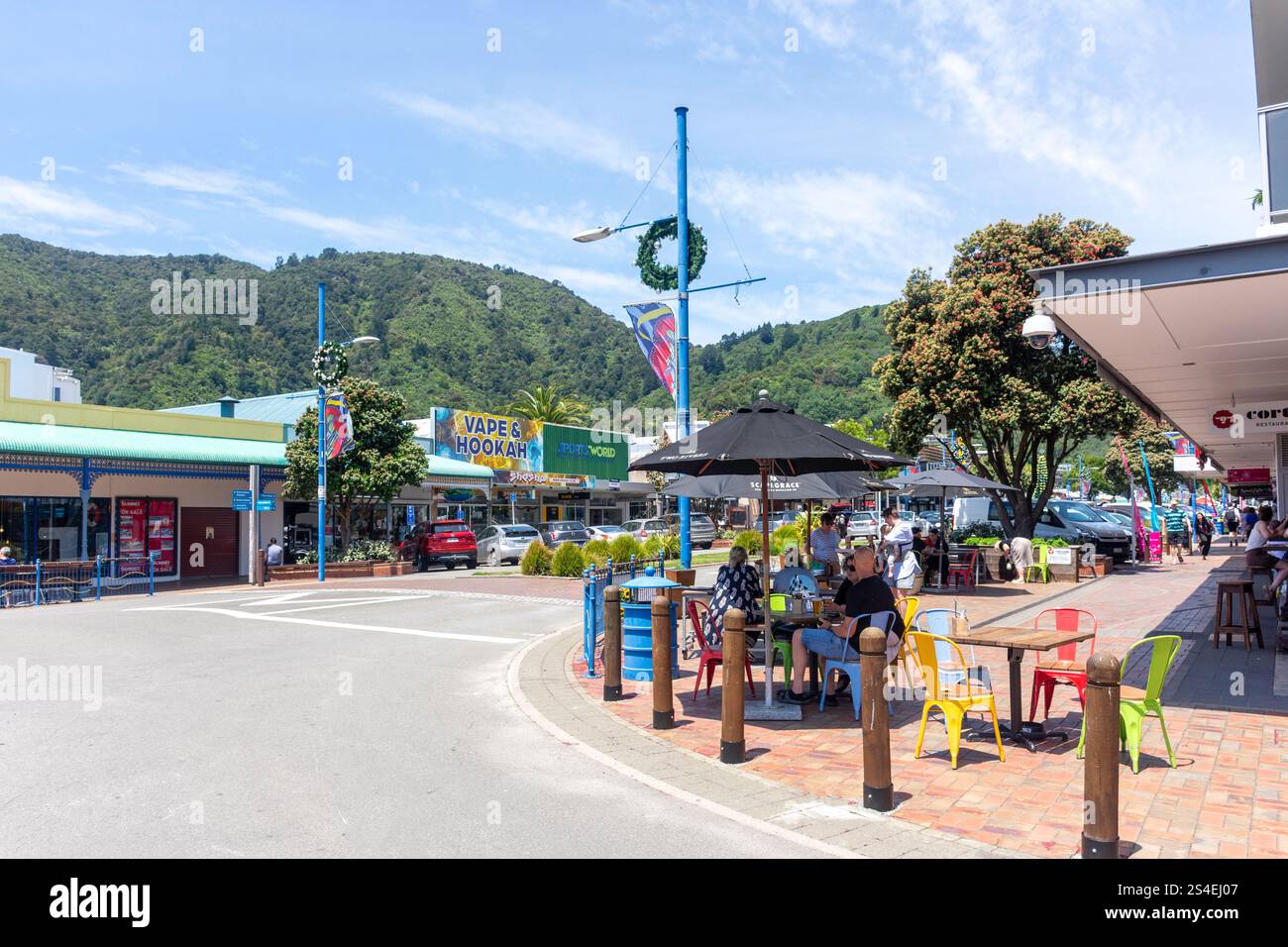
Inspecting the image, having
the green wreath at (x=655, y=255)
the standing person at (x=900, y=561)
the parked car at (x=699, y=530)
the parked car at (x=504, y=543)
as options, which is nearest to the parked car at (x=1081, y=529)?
the standing person at (x=900, y=561)

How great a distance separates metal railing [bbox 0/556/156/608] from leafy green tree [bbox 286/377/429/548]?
17.9 ft

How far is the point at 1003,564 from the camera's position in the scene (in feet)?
67.8

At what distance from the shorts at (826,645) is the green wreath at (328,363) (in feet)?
69.1

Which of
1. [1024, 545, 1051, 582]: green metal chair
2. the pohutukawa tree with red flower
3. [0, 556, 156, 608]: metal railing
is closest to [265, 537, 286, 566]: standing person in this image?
[0, 556, 156, 608]: metal railing

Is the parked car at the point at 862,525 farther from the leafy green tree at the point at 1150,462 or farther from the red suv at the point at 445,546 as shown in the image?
the red suv at the point at 445,546

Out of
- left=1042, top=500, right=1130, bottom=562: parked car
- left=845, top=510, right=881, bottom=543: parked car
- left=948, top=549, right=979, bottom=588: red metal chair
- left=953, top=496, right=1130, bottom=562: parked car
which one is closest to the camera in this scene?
left=948, top=549, right=979, bottom=588: red metal chair

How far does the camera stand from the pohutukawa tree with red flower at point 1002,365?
71.1 feet

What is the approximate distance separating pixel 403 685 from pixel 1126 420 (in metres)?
18.3

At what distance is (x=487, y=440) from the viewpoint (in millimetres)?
37750

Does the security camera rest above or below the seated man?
above

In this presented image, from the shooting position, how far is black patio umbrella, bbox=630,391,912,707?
291 inches

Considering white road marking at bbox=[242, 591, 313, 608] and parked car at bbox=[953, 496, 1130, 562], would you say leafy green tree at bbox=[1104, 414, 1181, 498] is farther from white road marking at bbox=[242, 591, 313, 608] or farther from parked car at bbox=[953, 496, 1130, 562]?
white road marking at bbox=[242, 591, 313, 608]
